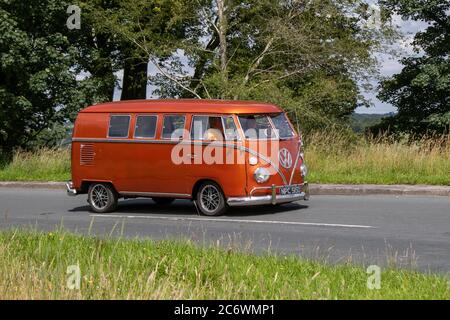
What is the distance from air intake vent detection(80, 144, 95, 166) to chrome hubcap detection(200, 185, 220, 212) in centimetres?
255

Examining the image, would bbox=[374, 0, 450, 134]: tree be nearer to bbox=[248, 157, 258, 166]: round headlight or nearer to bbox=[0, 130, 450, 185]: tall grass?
bbox=[0, 130, 450, 185]: tall grass

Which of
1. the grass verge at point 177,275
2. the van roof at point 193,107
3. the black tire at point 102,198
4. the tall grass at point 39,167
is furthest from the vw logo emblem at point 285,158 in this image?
the tall grass at point 39,167

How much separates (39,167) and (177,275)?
1643cm

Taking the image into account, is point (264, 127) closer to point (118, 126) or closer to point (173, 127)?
point (173, 127)

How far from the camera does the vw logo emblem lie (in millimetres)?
14273

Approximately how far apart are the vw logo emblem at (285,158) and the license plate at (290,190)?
37 cm

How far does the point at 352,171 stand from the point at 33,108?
12863 mm

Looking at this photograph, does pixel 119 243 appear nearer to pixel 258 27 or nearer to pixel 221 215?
pixel 221 215

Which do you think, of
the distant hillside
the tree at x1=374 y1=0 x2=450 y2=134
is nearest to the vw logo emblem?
the distant hillside

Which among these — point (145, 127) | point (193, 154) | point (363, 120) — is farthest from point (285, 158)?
point (363, 120)

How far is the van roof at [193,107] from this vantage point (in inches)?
560

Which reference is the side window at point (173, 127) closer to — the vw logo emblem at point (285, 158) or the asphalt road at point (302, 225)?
the asphalt road at point (302, 225)

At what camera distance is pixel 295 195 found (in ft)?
47.3
